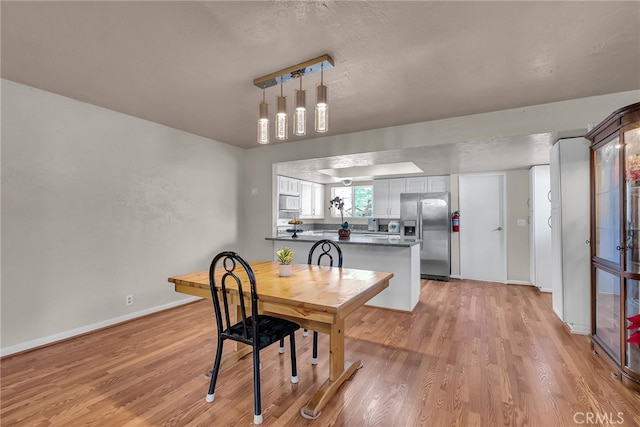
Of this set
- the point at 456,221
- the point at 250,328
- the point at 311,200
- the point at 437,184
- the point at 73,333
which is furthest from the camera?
the point at 311,200

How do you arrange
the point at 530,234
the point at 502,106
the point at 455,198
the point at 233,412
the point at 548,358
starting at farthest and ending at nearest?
the point at 455,198 < the point at 530,234 < the point at 502,106 < the point at 548,358 < the point at 233,412

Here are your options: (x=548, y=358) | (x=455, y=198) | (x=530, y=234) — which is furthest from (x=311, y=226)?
(x=548, y=358)

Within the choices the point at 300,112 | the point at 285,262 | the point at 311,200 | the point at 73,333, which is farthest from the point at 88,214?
the point at 311,200

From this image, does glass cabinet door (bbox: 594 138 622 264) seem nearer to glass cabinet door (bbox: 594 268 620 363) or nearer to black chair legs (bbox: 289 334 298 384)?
glass cabinet door (bbox: 594 268 620 363)

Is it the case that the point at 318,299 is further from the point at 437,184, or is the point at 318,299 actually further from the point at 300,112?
the point at 437,184

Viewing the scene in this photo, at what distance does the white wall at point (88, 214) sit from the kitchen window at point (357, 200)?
147 inches

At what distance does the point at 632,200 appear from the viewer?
6.67ft

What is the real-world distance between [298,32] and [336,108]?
1286 mm

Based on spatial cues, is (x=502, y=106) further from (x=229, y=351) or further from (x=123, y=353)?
(x=123, y=353)

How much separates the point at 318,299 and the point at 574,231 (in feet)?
9.42

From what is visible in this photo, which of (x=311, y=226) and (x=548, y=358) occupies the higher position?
(x=311, y=226)

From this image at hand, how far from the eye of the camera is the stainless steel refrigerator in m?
5.41

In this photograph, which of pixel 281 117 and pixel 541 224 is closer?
pixel 281 117

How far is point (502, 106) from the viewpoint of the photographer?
9.61 feet
